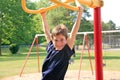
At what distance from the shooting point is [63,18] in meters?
50.9

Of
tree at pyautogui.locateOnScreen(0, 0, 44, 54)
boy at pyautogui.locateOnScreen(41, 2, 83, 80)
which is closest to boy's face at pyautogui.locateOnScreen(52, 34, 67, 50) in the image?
boy at pyautogui.locateOnScreen(41, 2, 83, 80)

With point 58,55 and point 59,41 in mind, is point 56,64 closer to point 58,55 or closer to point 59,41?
point 58,55

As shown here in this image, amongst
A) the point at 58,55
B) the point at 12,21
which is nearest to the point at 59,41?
the point at 58,55

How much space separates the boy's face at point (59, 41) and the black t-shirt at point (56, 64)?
49 millimetres

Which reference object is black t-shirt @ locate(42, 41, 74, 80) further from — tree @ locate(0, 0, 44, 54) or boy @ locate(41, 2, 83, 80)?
tree @ locate(0, 0, 44, 54)

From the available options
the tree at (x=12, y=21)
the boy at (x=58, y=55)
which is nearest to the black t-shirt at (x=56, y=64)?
the boy at (x=58, y=55)

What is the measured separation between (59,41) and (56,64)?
0.84ft

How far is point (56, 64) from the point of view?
3557 millimetres

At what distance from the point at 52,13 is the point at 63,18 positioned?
1914 mm

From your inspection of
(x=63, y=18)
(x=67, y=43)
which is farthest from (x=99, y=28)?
(x=63, y=18)

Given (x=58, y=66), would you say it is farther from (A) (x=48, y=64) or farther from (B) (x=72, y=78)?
(B) (x=72, y=78)

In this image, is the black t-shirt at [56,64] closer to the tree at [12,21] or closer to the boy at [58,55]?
the boy at [58,55]

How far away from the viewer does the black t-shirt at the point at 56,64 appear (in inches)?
140

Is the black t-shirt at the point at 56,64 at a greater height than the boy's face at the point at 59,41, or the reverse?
the boy's face at the point at 59,41
